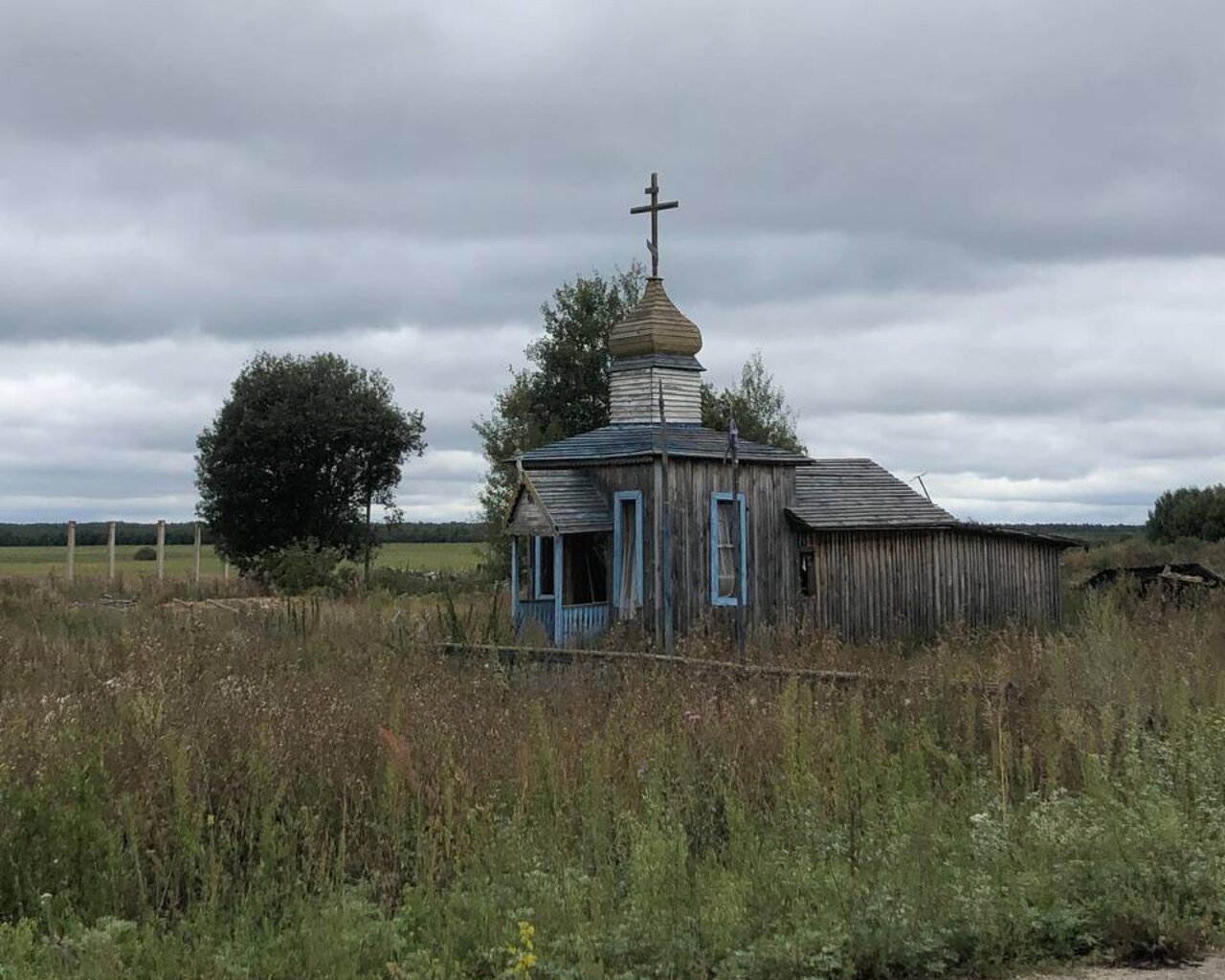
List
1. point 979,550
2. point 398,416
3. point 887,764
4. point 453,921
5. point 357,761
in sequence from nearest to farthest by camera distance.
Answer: point 453,921 → point 357,761 → point 887,764 → point 979,550 → point 398,416

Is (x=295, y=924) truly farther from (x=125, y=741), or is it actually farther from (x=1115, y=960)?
(x=1115, y=960)

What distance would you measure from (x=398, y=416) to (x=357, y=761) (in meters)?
42.0

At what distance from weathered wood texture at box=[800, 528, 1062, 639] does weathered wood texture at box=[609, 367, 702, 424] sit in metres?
3.12

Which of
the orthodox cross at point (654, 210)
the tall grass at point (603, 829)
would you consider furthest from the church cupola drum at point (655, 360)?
the tall grass at point (603, 829)

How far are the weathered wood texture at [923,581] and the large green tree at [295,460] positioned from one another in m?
27.2

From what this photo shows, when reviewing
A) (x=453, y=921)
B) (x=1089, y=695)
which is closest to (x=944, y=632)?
(x=1089, y=695)

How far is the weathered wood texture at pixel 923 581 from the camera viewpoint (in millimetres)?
23453

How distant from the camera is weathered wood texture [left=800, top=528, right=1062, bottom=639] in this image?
23453 millimetres

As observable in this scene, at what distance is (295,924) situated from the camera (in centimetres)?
627

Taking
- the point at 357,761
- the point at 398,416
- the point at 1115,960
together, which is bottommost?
the point at 1115,960

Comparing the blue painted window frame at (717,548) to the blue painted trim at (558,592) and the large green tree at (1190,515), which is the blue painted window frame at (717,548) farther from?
the large green tree at (1190,515)

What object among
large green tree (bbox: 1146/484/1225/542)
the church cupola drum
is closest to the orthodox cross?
the church cupola drum

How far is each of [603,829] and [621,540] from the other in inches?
556

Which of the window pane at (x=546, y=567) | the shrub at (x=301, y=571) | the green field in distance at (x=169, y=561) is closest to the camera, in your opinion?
the window pane at (x=546, y=567)
